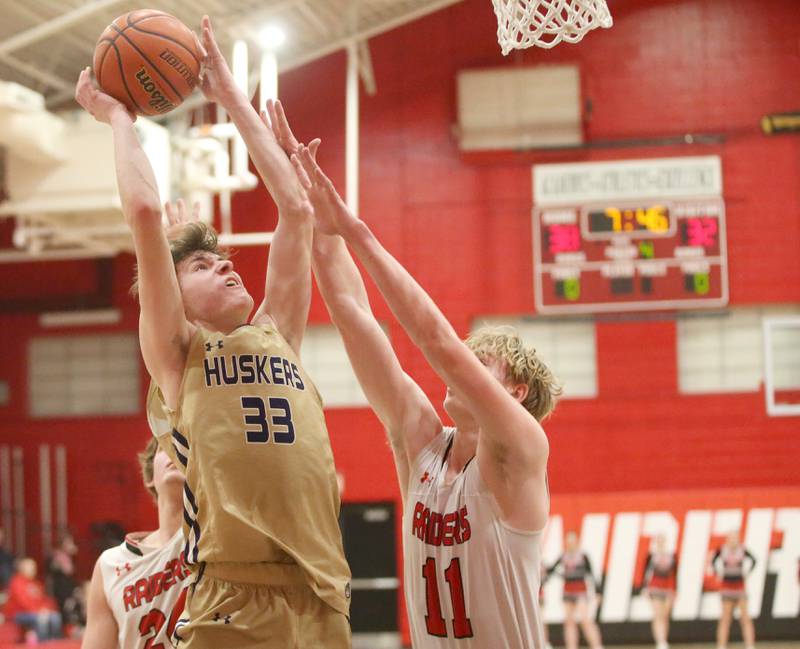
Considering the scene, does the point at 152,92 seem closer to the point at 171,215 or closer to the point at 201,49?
the point at 201,49

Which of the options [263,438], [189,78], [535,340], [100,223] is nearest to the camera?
[263,438]

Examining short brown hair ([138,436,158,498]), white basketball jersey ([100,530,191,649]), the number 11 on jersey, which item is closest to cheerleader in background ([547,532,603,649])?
short brown hair ([138,436,158,498])

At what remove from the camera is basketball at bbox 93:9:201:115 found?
303cm

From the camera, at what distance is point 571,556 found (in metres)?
12.0

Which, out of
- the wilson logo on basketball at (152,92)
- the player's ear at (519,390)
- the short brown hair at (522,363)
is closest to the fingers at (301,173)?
the wilson logo on basketball at (152,92)

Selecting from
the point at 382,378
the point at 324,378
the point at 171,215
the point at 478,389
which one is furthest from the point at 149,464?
the point at 324,378

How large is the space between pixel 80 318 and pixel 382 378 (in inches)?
450

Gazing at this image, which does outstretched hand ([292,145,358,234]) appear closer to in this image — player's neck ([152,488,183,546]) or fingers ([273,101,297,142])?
fingers ([273,101,297,142])

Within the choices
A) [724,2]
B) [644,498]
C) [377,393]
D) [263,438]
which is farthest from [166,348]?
[724,2]

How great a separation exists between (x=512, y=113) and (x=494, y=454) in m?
10.7

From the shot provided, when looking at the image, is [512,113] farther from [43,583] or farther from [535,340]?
[43,583]

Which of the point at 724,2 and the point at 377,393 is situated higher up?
the point at 724,2

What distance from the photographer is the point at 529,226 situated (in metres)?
13.2

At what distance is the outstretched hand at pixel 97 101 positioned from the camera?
2947 mm
